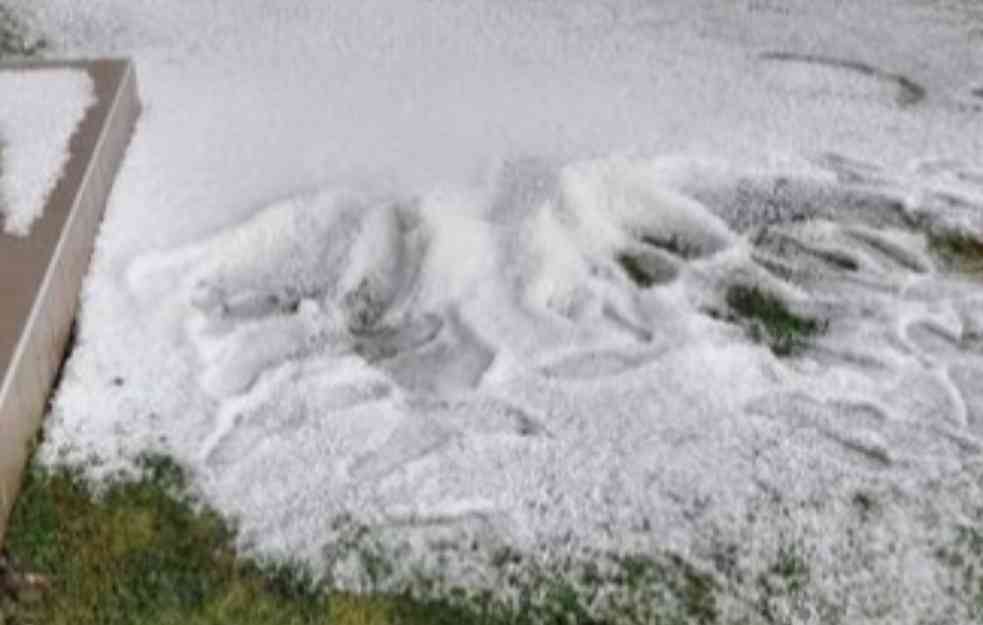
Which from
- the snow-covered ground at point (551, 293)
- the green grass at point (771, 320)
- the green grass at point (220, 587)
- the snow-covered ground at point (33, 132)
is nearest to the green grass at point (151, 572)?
the green grass at point (220, 587)

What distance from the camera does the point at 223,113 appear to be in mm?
5547

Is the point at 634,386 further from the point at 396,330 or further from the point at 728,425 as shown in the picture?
the point at 396,330

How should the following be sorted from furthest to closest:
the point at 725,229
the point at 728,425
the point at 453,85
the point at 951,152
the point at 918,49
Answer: the point at 918,49, the point at 453,85, the point at 951,152, the point at 725,229, the point at 728,425

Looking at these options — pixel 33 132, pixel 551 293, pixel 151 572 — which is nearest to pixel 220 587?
pixel 151 572

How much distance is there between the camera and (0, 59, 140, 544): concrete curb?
12.0 ft

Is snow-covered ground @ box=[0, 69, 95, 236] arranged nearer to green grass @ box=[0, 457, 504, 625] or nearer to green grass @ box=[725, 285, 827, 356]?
green grass @ box=[0, 457, 504, 625]

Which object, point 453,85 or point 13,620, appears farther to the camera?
point 453,85

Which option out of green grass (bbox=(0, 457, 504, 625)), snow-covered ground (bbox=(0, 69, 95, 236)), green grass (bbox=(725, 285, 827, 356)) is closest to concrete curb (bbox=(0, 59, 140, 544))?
snow-covered ground (bbox=(0, 69, 95, 236))

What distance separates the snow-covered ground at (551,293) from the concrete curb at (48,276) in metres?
0.09

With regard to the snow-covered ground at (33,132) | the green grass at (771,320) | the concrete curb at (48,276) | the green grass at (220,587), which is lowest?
the green grass at (220,587)

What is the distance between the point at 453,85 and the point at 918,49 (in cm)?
204

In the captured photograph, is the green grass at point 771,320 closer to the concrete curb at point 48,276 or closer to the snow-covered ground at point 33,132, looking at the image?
the concrete curb at point 48,276

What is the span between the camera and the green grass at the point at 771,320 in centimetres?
427

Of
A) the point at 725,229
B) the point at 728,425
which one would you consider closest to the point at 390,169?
the point at 725,229
